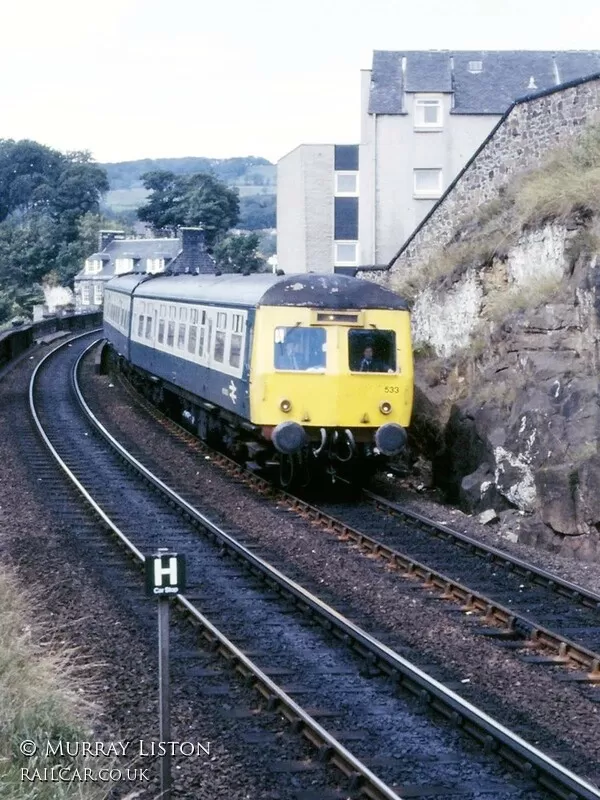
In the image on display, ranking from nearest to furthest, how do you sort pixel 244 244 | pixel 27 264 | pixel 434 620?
pixel 434 620, pixel 244 244, pixel 27 264

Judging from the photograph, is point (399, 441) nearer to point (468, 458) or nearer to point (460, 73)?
point (468, 458)

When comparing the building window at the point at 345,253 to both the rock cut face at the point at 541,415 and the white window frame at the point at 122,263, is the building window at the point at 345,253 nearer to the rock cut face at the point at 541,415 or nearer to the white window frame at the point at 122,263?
the rock cut face at the point at 541,415

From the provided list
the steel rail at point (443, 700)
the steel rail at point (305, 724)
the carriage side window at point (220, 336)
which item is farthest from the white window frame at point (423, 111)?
the steel rail at point (305, 724)

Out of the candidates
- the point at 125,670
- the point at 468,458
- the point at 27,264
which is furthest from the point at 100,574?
the point at 27,264

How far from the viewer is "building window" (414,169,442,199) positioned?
38281 mm

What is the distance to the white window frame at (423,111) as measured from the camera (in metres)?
38.5

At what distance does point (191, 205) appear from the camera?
88625mm

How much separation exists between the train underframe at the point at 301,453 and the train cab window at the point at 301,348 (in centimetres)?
85

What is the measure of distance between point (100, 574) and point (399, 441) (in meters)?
4.91

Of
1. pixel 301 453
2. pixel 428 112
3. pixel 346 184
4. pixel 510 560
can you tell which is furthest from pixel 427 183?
pixel 510 560

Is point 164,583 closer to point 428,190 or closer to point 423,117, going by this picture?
point 428,190

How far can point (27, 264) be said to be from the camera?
8850 centimetres

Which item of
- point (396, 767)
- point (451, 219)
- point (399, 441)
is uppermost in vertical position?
point (451, 219)

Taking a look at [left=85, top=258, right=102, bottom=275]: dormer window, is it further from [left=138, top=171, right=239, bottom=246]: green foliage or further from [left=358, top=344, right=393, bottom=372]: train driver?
[left=358, top=344, right=393, bottom=372]: train driver
